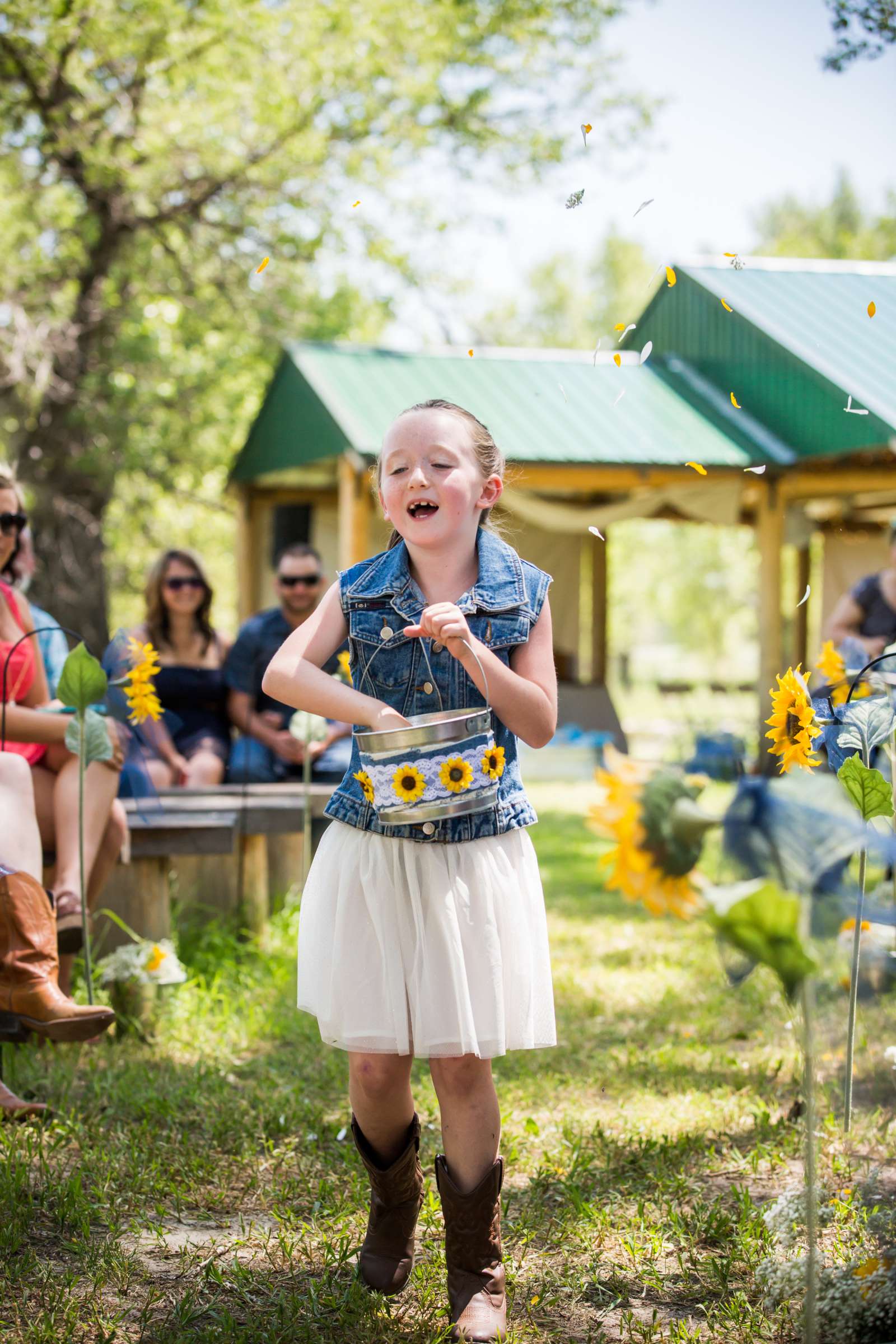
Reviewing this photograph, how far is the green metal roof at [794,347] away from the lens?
8.37 meters

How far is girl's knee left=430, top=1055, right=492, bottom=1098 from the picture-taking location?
2014 millimetres

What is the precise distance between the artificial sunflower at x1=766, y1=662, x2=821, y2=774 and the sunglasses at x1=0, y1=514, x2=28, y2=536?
2213mm

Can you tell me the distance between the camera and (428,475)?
6.72 feet

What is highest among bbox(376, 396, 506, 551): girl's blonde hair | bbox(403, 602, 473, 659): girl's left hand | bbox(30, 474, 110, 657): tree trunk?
bbox(30, 474, 110, 657): tree trunk

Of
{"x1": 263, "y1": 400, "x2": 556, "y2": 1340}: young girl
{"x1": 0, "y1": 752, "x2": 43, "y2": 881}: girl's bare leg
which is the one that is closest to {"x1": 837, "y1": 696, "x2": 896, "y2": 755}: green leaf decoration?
{"x1": 263, "y1": 400, "x2": 556, "y2": 1340}: young girl

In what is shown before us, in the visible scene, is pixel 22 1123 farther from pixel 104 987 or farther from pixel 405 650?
pixel 405 650

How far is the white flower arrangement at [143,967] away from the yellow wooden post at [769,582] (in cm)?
739

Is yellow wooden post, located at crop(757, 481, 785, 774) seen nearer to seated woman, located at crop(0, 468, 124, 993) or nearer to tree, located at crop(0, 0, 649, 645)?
tree, located at crop(0, 0, 649, 645)

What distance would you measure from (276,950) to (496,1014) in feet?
8.12

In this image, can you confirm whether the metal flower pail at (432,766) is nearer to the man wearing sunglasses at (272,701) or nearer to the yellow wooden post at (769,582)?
the man wearing sunglasses at (272,701)

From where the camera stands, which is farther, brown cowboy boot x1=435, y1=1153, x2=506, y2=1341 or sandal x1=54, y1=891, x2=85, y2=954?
sandal x1=54, y1=891, x2=85, y2=954

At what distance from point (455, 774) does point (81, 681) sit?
1.37m

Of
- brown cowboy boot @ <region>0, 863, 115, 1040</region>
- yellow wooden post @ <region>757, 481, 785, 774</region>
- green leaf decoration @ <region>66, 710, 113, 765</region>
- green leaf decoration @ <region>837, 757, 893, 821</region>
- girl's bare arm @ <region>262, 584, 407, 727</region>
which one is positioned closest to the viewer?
girl's bare arm @ <region>262, 584, 407, 727</region>

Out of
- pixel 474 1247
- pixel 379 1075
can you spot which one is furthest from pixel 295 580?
pixel 474 1247
